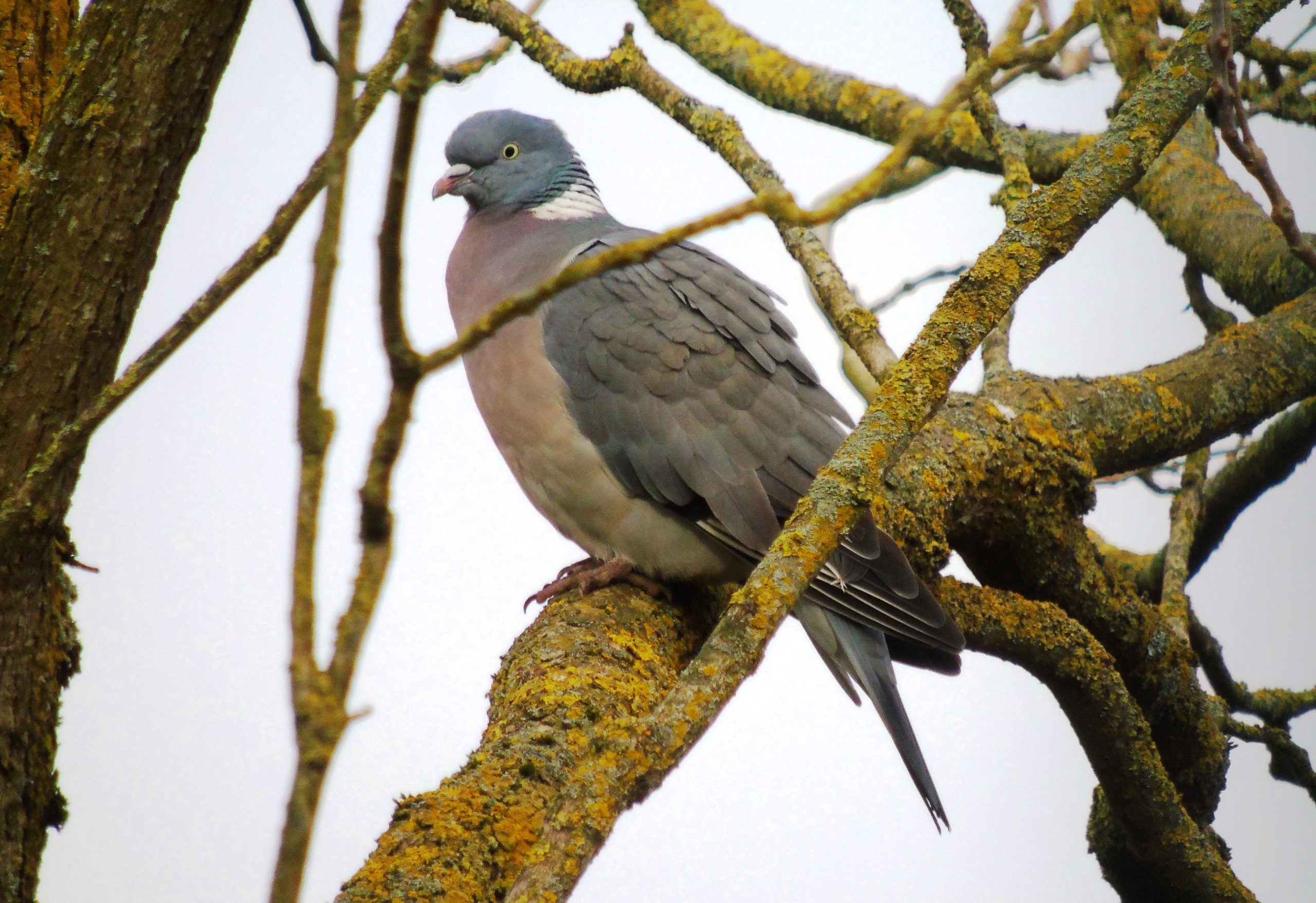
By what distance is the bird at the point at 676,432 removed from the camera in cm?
301

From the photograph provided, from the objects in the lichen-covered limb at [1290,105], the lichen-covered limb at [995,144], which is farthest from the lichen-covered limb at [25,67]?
the lichen-covered limb at [1290,105]

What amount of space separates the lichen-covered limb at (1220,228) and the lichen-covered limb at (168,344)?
3.04 metres

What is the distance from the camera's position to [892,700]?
293 cm

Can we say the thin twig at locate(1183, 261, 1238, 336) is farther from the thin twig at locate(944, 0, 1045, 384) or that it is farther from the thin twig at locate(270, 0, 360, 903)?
the thin twig at locate(270, 0, 360, 903)

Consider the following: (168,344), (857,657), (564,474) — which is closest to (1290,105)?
(857,657)

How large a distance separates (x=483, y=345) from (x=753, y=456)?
0.85m

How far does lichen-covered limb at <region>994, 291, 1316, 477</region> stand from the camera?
3428 mm

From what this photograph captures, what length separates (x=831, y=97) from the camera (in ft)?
13.2

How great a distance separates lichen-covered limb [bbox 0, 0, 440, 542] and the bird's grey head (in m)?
2.21

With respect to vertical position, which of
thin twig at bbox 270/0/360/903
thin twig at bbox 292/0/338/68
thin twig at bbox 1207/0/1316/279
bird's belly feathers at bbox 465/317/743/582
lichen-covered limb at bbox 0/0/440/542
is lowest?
thin twig at bbox 270/0/360/903

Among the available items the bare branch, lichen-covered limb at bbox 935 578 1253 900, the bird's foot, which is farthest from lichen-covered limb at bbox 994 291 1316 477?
the bare branch

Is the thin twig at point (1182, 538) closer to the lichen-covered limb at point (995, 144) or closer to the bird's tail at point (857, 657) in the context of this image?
the lichen-covered limb at point (995, 144)

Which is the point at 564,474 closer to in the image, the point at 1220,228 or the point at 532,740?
the point at 532,740

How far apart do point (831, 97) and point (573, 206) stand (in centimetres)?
97
